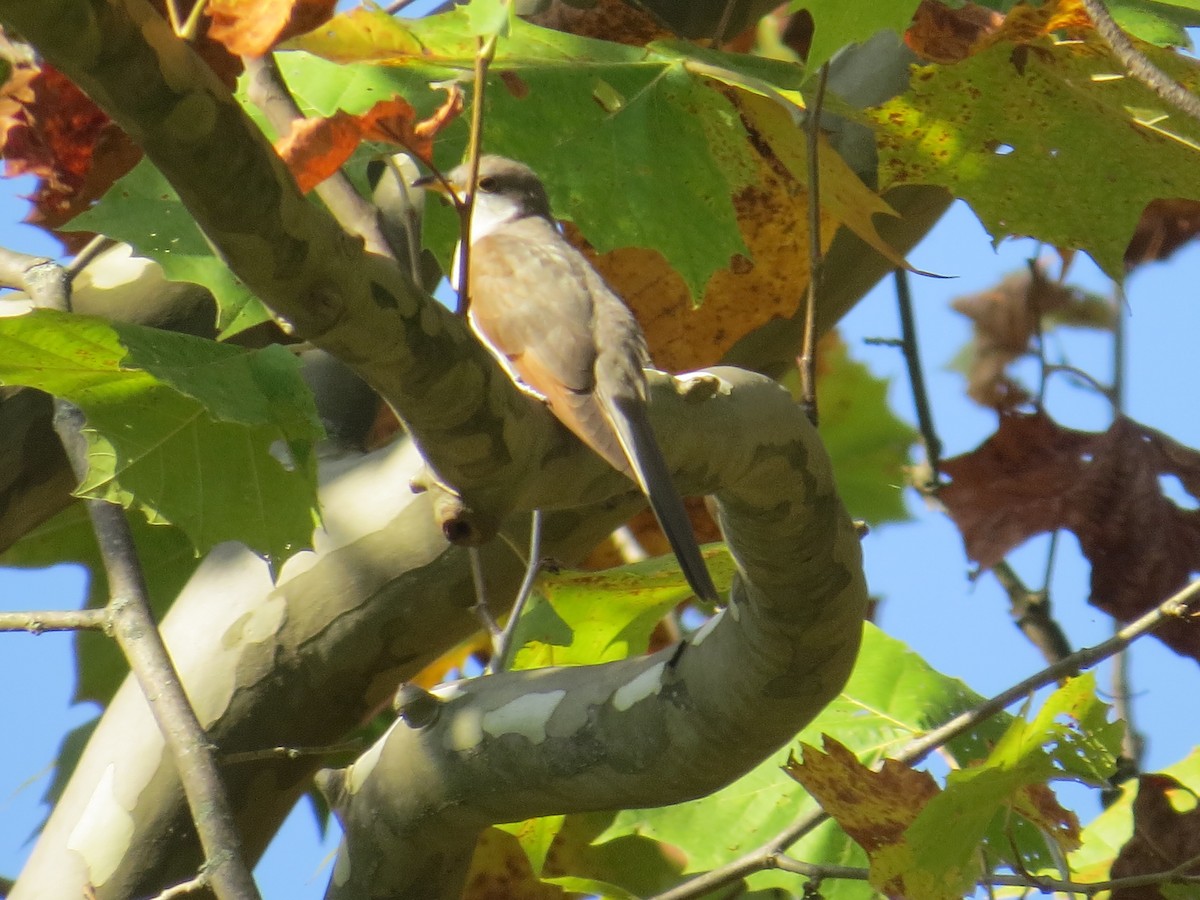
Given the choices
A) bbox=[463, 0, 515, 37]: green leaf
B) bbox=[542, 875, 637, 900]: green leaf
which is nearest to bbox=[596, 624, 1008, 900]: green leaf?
bbox=[542, 875, 637, 900]: green leaf

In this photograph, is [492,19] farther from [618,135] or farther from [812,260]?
[618,135]

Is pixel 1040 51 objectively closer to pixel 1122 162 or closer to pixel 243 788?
pixel 1122 162

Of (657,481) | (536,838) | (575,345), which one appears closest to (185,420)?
(657,481)

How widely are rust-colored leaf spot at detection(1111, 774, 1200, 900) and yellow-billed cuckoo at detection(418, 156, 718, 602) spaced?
1.21 metres

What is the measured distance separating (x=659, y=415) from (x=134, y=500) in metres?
0.75

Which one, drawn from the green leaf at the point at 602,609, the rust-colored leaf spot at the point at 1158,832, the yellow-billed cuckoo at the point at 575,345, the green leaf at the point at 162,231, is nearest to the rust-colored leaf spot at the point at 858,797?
the yellow-billed cuckoo at the point at 575,345

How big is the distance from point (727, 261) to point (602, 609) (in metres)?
0.80

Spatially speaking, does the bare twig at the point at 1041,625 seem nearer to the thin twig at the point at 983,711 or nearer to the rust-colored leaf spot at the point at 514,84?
the thin twig at the point at 983,711

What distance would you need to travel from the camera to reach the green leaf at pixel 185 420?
4.95ft

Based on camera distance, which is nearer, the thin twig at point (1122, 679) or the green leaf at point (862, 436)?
the thin twig at point (1122, 679)

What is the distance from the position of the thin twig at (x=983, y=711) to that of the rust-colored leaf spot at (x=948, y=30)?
1.02 m

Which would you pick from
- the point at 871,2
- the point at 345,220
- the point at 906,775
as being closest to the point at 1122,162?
the point at 871,2

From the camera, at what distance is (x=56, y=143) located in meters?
2.65

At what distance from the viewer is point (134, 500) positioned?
179cm
